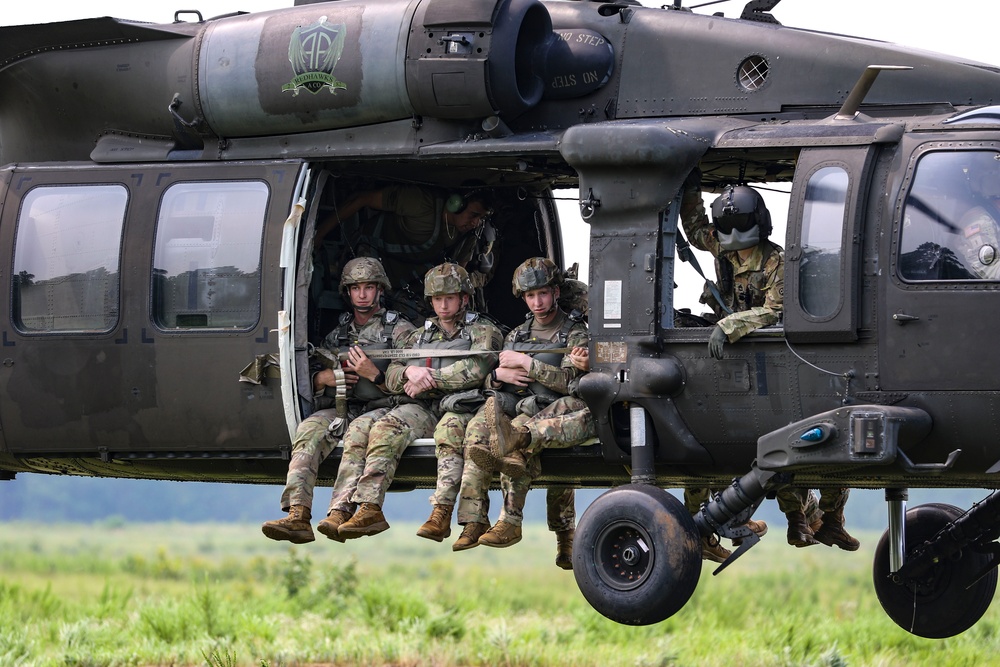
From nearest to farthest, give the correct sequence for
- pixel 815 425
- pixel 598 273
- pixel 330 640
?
pixel 815 425 < pixel 598 273 < pixel 330 640

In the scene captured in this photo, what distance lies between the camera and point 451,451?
9.91 meters

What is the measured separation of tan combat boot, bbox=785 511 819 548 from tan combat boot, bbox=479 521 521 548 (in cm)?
235

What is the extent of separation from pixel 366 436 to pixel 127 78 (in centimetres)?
287

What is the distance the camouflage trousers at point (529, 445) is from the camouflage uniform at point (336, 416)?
726mm

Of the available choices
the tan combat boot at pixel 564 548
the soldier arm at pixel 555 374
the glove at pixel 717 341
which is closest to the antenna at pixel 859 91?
the glove at pixel 717 341

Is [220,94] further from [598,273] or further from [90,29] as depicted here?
[598,273]

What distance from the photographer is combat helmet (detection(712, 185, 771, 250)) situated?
9.30 m

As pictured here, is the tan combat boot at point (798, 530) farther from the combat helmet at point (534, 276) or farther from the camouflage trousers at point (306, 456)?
the camouflage trousers at point (306, 456)

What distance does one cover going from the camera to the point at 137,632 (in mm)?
16906

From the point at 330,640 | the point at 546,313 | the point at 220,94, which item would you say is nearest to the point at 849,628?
the point at 330,640

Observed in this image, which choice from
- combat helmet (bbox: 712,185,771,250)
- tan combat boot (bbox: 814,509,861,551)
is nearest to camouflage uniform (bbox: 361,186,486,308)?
combat helmet (bbox: 712,185,771,250)

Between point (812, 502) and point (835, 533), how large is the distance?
0.26 m

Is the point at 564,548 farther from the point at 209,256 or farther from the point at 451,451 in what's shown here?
the point at 209,256

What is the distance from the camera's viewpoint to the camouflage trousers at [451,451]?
984cm
